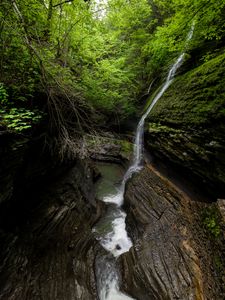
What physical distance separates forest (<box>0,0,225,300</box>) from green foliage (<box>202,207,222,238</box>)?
0.03 metres

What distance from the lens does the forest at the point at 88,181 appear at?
361cm

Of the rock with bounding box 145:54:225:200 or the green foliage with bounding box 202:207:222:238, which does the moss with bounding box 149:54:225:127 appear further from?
the green foliage with bounding box 202:207:222:238

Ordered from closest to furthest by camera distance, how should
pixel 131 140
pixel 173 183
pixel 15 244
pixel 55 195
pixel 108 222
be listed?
pixel 15 244 < pixel 55 195 < pixel 108 222 < pixel 173 183 < pixel 131 140

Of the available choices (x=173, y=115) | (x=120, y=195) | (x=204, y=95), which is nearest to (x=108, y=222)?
(x=120, y=195)

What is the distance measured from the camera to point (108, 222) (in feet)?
22.3

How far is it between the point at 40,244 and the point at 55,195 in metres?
1.37

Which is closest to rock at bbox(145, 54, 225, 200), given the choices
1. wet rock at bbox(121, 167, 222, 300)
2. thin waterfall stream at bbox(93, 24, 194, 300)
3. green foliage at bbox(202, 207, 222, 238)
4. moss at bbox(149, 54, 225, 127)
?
moss at bbox(149, 54, 225, 127)

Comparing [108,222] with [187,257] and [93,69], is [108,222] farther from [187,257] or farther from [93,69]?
[93,69]

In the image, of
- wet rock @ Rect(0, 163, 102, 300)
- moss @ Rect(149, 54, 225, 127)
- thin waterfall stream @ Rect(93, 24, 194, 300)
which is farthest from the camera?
moss @ Rect(149, 54, 225, 127)

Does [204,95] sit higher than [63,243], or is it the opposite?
[204,95]

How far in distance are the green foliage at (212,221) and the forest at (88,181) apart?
0.11 feet

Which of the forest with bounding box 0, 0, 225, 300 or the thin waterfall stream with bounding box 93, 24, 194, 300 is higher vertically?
the forest with bounding box 0, 0, 225, 300

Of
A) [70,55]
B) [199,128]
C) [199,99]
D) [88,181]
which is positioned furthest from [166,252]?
[70,55]

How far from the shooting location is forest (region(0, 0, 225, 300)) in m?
3.61
